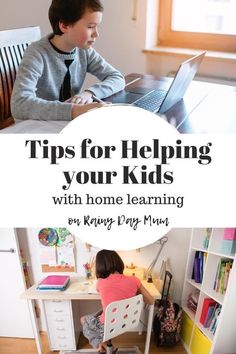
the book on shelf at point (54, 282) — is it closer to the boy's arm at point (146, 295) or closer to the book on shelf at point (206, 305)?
the boy's arm at point (146, 295)

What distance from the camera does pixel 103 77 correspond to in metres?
1.19

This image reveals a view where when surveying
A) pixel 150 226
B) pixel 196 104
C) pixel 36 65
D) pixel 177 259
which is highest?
pixel 36 65

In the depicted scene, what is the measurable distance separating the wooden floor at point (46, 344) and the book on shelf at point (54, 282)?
415 millimetres

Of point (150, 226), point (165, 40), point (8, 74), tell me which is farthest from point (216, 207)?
point (165, 40)

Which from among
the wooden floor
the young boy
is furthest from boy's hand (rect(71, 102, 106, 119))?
the wooden floor

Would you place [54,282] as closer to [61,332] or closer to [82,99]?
[61,332]

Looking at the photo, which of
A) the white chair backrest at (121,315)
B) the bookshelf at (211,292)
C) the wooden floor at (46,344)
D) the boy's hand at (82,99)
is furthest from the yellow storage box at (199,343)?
the boy's hand at (82,99)

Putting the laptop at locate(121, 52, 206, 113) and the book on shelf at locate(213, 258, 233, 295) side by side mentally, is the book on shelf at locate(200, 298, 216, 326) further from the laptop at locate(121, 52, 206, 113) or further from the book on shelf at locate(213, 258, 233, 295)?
the laptop at locate(121, 52, 206, 113)

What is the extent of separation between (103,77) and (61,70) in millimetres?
182

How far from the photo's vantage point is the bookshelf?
146 centimetres

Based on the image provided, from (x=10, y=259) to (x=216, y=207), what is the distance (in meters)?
1.25

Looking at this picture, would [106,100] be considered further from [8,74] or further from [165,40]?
→ [165,40]

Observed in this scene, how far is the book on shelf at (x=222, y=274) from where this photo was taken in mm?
1516

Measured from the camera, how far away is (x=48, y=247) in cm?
165
